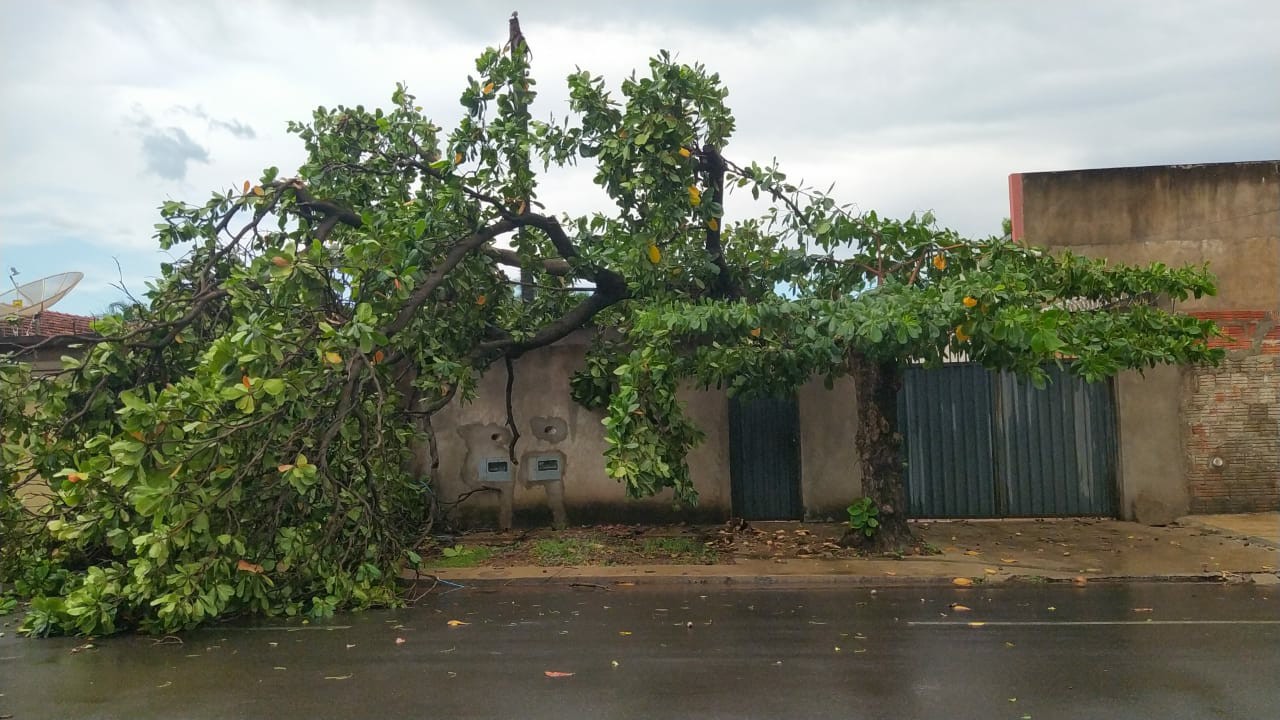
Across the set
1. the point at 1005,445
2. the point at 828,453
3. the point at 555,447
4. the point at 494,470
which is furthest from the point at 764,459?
the point at 494,470

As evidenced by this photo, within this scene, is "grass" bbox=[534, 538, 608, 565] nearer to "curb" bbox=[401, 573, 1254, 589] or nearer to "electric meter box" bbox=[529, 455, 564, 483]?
"curb" bbox=[401, 573, 1254, 589]

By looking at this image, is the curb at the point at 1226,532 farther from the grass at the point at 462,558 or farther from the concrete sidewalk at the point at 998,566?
the grass at the point at 462,558

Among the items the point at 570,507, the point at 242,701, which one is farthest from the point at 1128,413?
the point at 242,701

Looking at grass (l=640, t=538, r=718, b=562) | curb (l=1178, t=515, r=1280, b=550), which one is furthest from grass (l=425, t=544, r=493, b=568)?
curb (l=1178, t=515, r=1280, b=550)

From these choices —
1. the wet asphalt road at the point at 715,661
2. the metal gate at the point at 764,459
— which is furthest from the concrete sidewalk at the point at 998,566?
the metal gate at the point at 764,459

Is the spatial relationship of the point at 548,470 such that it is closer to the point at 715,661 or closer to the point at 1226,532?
the point at 715,661

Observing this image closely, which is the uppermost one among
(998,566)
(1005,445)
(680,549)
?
(1005,445)

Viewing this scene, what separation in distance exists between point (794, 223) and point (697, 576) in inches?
153

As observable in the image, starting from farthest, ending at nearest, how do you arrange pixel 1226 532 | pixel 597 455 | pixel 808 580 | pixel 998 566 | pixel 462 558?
pixel 597 455
pixel 1226 532
pixel 462 558
pixel 998 566
pixel 808 580

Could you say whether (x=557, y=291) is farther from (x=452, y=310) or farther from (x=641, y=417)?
(x=641, y=417)

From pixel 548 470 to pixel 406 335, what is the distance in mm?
3041

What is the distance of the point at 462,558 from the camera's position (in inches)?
414

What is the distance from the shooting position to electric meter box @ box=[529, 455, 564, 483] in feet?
39.9

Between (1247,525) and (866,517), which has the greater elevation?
(866,517)
